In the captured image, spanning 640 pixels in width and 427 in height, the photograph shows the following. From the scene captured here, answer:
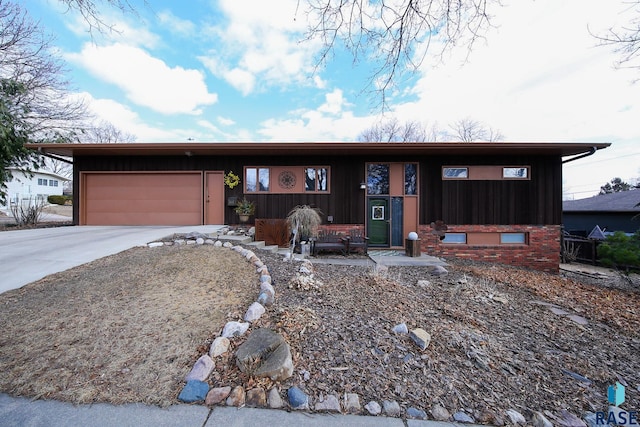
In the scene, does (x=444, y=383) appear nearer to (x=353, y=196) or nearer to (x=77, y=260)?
(x=77, y=260)

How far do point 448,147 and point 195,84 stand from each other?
8217 mm

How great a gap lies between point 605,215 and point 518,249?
11175 millimetres

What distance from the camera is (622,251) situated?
16.2 feet

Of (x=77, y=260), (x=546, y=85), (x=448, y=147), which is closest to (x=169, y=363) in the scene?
(x=77, y=260)

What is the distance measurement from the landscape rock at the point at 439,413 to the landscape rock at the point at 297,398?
784mm

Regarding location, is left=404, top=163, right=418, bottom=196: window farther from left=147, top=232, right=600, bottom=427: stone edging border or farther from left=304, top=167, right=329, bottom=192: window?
left=147, top=232, right=600, bottom=427: stone edging border

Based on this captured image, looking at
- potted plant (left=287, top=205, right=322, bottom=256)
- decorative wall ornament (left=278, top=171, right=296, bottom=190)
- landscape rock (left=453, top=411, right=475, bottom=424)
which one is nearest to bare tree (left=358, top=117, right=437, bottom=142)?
decorative wall ornament (left=278, top=171, right=296, bottom=190)

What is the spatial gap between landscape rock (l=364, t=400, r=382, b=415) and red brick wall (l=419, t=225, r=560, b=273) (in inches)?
261

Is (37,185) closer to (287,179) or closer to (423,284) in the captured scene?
(287,179)

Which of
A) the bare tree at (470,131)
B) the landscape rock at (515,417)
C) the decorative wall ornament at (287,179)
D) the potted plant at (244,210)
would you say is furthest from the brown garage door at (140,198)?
the bare tree at (470,131)

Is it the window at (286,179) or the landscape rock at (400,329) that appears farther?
the window at (286,179)

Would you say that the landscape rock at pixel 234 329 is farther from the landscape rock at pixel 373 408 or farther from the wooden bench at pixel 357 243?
the wooden bench at pixel 357 243

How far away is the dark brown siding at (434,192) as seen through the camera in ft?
25.0

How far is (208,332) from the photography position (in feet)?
7.12
